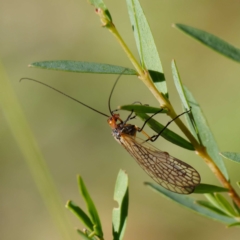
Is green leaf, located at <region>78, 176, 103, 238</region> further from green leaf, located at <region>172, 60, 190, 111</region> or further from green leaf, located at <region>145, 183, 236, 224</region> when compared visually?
green leaf, located at <region>172, 60, 190, 111</region>

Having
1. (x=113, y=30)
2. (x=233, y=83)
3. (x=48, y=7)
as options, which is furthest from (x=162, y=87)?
(x=48, y=7)

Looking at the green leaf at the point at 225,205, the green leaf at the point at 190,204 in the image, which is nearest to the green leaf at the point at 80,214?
the green leaf at the point at 190,204

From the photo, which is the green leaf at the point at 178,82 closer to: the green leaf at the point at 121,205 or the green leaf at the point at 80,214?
the green leaf at the point at 121,205

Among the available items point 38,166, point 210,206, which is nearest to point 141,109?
point 210,206

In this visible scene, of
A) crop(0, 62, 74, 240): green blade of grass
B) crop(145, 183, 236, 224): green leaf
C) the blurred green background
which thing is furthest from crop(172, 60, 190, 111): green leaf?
→ the blurred green background

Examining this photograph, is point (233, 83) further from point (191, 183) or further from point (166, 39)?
point (191, 183)

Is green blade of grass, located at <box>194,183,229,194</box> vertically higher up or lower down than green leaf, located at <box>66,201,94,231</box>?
lower down
